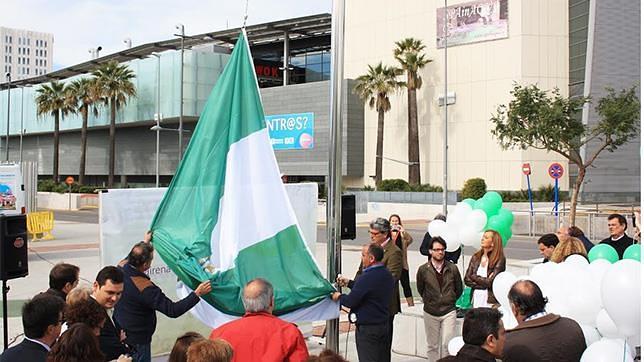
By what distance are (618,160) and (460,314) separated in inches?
1531

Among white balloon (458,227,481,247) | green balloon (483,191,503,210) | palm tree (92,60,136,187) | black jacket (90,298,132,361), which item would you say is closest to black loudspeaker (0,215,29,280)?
black jacket (90,298,132,361)

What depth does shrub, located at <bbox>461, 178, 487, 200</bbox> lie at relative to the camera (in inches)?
1497

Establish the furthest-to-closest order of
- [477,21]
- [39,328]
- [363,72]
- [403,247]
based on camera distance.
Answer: [363,72] < [477,21] < [403,247] < [39,328]

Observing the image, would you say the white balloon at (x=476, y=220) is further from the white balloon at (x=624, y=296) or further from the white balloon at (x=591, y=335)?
the white balloon at (x=624, y=296)

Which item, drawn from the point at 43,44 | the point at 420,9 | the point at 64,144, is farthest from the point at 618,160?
the point at 43,44

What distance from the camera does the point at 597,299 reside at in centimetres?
537

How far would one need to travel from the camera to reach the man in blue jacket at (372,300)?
6.00 meters

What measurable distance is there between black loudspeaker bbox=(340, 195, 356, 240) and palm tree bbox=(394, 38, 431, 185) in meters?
37.6

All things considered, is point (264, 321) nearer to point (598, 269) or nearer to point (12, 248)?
point (598, 269)

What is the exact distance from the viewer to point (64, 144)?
73.9 m

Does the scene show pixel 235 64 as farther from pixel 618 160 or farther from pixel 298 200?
pixel 618 160

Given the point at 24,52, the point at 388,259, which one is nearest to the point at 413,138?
the point at 388,259

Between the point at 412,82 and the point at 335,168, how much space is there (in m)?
38.9

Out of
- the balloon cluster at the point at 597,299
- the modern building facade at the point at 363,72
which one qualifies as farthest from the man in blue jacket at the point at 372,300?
the modern building facade at the point at 363,72
